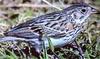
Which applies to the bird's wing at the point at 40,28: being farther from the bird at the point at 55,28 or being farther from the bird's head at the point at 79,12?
the bird's head at the point at 79,12

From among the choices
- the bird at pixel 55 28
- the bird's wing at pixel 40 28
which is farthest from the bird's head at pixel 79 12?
the bird's wing at pixel 40 28

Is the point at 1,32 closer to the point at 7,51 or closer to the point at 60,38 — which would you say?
the point at 7,51

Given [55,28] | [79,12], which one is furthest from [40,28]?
[79,12]

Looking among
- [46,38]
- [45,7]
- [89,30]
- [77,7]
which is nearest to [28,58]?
[46,38]

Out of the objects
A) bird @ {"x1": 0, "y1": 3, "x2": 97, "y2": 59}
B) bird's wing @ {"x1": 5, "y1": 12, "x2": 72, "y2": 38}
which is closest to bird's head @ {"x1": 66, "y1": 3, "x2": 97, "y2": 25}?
bird @ {"x1": 0, "y1": 3, "x2": 97, "y2": 59}

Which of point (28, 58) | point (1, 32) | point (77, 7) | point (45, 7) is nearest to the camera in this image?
point (28, 58)

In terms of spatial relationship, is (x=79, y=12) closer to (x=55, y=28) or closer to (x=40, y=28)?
(x=55, y=28)

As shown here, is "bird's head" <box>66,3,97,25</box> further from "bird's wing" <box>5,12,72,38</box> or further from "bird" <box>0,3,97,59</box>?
"bird's wing" <box>5,12,72,38</box>

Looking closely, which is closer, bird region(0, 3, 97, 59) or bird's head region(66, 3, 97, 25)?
bird region(0, 3, 97, 59)
